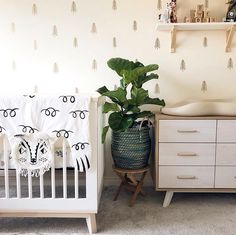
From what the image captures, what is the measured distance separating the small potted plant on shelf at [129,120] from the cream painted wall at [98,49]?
1.12 ft

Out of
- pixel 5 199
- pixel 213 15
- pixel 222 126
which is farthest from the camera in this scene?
pixel 213 15

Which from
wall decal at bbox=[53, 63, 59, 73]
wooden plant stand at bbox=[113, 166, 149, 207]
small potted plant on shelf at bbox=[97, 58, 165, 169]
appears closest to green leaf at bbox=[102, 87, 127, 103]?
small potted plant on shelf at bbox=[97, 58, 165, 169]

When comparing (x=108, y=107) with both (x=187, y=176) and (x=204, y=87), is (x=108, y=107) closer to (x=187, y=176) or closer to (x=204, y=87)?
(x=187, y=176)

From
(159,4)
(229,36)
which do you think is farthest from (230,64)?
(159,4)

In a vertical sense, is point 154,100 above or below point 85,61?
below

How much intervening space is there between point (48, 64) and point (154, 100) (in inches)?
37.5

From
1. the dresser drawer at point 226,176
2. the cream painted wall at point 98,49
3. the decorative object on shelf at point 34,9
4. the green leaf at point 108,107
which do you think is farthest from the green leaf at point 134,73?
the decorative object on shelf at point 34,9

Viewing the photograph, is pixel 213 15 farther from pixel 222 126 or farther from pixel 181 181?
pixel 181 181

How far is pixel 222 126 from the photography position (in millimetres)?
2049

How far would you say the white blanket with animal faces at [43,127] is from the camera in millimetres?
1602

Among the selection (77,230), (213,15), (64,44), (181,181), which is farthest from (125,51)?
(77,230)

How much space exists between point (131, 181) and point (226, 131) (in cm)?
80

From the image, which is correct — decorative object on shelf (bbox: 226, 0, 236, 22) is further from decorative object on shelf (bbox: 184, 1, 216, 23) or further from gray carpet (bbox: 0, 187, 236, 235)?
gray carpet (bbox: 0, 187, 236, 235)

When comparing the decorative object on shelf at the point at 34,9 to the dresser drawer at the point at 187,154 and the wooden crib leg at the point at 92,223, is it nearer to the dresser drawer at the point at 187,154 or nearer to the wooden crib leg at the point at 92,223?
the dresser drawer at the point at 187,154
